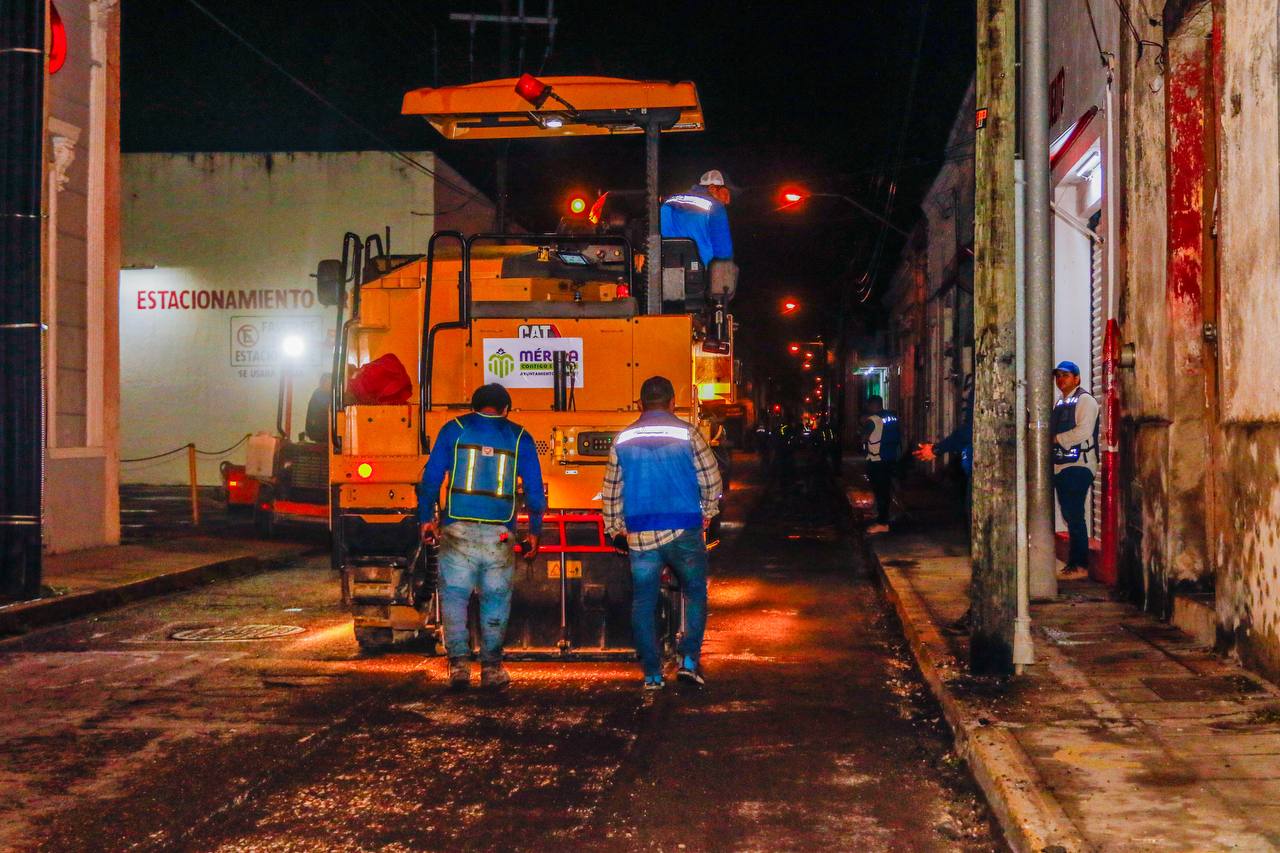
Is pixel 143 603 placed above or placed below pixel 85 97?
below

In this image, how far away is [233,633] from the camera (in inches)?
407

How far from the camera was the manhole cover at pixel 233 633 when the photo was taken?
10077 millimetres

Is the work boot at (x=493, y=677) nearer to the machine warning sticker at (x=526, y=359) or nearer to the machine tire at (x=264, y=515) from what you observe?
the machine warning sticker at (x=526, y=359)

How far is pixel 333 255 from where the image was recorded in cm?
2925

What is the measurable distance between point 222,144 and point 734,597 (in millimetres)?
25144

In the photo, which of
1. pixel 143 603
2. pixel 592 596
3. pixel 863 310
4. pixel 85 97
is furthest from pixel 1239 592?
pixel 863 310

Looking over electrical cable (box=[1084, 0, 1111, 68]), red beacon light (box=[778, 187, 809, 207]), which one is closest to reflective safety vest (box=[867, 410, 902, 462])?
electrical cable (box=[1084, 0, 1111, 68])

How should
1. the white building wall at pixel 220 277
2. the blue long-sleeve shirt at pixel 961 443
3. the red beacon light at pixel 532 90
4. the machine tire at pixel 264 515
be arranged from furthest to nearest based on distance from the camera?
the white building wall at pixel 220 277 < the machine tire at pixel 264 515 < the blue long-sleeve shirt at pixel 961 443 < the red beacon light at pixel 532 90

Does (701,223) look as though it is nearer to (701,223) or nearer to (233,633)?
(701,223)

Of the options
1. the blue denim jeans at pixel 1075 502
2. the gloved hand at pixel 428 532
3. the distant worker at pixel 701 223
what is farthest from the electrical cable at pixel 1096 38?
the gloved hand at pixel 428 532

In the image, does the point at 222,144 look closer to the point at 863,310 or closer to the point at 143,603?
the point at 143,603

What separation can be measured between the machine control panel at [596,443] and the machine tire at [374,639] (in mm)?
1921

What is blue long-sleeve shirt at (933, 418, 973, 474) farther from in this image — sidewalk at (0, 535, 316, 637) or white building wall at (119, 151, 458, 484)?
white building wall at (119, 151, 458, 484)

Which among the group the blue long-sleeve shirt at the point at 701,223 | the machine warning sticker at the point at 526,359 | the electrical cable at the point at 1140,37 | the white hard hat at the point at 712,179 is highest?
the electrical cable at the point at 1140,37
